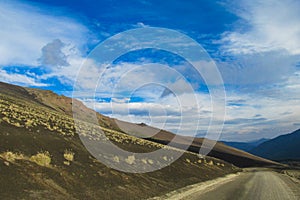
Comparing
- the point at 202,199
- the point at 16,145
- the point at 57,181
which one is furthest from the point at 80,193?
the point at 202,199

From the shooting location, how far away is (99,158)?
26828 millimetres

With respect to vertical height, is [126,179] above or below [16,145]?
below

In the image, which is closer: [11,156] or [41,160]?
[11,156]

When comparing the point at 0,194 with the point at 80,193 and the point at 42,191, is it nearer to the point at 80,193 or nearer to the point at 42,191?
the point at 42,191

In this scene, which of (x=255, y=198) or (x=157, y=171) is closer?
(x=255, y=198)

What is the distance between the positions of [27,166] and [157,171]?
1784 cm

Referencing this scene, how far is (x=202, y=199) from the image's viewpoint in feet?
66.8

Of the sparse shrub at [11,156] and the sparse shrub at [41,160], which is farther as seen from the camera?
the sparse shrub at [41,160]

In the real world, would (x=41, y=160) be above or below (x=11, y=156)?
below

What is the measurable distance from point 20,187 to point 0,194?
4.66 feet

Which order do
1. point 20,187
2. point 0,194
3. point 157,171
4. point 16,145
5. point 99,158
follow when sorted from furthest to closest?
point 157,171
point 99,158
point 16,145
point 20,187
point 0,194

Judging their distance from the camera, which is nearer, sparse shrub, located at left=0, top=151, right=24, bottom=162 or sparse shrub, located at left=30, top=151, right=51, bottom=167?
sparse shrub, located at left=0, top=151, right=24, bottom=162

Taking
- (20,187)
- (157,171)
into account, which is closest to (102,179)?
(20,187)

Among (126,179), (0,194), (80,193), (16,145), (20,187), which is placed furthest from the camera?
(126,179)
